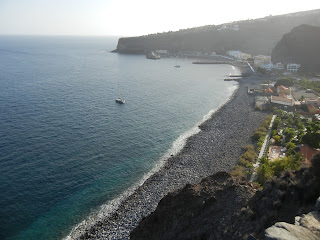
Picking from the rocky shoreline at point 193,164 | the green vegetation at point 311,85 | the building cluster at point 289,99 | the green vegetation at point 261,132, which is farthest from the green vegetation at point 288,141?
the green vegetation at point 311,85

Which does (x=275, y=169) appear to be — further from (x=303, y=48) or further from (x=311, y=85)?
(x=303, y=48)

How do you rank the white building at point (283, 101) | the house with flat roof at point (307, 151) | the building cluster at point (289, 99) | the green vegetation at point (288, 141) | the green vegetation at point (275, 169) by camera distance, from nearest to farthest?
the green vegetation at point (275, 169) < the green vegetation at point (288, 141) < the house with flat roof at point (307, 151) < the building cluster at point (289, 99) < the white building at point (283, 101)

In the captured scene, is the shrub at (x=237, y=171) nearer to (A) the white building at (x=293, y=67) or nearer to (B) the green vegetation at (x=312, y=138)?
(B) the green vegetation at (x=312, y=138)

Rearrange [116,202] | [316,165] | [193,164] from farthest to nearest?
[193,164], [116,202], [316,165]

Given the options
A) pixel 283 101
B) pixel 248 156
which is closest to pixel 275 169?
pixel 248 156

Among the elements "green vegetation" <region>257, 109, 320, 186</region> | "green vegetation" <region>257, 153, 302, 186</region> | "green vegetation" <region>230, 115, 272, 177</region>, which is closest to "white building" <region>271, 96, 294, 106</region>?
"green vegetation" <region>257, 109, 320, 186</region>

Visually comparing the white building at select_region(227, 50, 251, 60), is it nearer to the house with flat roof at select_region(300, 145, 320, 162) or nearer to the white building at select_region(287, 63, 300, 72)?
the white building at select_region(287, 63, 300, 72)
